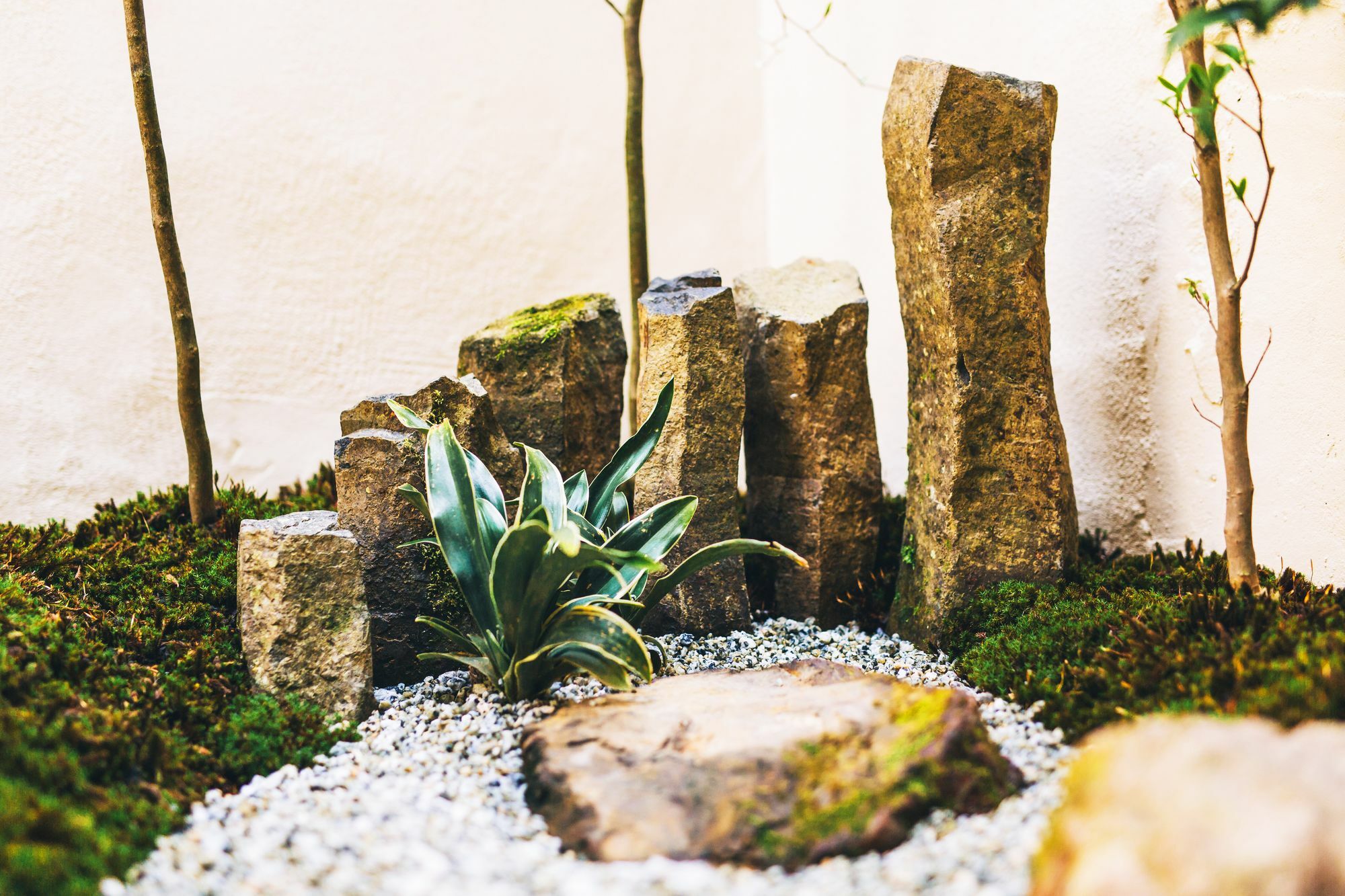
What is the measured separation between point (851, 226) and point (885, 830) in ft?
10.4

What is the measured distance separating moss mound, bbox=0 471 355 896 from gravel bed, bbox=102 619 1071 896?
0.23ft

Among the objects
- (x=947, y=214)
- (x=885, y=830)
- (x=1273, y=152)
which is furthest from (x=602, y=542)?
(x=1273, y=152)

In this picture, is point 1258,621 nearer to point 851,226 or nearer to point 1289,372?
point 1289,372

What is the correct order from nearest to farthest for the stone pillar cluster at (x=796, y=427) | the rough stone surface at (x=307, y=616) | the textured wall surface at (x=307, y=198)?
the rough stone surface at (x=307, y=616), the stone pillar cluster at (x=796, y=427), the textured wall surface at (x=307, y=198)

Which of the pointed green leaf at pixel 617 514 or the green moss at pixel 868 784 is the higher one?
the pointed green leaf at pixel 617 514

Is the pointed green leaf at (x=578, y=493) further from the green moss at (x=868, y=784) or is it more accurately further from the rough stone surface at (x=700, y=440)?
the green moss at (x=868, y=784)

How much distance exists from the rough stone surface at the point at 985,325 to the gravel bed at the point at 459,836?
536 millimetres

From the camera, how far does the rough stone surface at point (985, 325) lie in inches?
95.4

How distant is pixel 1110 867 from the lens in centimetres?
116

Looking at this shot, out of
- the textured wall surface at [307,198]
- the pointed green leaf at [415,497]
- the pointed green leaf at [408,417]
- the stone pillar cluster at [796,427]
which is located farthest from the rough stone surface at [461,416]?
the textured wall surface at [307,198]

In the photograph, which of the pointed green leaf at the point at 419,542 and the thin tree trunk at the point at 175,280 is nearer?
→ the pointed green leaf at the point at 419,542

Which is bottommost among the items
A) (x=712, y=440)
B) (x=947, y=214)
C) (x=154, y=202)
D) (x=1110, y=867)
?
(x=1110, y=867)

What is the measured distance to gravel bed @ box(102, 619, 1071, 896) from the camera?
1384 mm

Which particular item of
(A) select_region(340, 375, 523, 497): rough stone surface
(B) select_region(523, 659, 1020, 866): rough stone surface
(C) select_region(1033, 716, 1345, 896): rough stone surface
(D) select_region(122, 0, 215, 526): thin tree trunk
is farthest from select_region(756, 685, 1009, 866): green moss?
(D) select_region(122, 0, 215, 526): thin tree trunk
